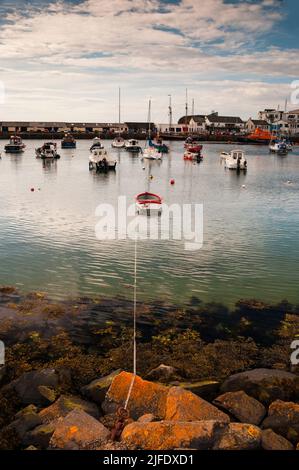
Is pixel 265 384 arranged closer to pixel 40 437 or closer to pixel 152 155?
pixel 40 437

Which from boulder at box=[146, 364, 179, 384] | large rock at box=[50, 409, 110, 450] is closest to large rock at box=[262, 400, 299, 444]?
boulder at box=[146, 364, 179, 384]

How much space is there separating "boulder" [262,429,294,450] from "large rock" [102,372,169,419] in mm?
2479

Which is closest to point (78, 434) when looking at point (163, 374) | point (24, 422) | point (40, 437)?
point (40, 437)

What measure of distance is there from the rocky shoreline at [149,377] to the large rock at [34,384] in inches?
1.1

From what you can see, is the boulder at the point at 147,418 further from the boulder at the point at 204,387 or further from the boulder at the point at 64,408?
the boulder at the point at 204,387

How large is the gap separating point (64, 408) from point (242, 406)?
180 inches

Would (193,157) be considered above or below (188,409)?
above

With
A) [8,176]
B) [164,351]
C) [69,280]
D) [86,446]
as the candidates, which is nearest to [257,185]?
[8,176]

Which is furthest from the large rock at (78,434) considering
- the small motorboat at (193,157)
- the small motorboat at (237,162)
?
the small motorboat at (193,157)

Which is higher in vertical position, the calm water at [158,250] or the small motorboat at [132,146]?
the small motorboat at [132,146]

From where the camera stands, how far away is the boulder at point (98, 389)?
11211 mm

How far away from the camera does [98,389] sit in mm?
11320

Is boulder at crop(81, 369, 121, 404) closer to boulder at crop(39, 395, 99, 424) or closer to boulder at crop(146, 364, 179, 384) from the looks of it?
boulder at crop(39, 395, 99, 424)

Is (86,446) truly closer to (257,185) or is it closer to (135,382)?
(135,382)
